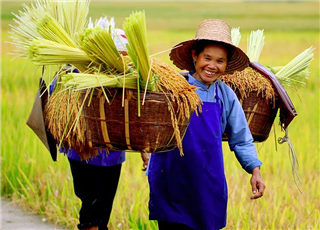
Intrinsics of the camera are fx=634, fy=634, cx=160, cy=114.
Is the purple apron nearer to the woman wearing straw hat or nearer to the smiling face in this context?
the woman wearing straw hat

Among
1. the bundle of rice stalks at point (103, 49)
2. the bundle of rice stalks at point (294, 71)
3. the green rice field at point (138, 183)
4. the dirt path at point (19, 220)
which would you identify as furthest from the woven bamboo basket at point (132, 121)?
the dirt path at point (19, 220)

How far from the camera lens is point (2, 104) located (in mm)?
7309

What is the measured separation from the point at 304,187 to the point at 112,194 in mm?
1925

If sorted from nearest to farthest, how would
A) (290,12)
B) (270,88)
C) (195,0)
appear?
(270,88) → (290,12) → (195,0)

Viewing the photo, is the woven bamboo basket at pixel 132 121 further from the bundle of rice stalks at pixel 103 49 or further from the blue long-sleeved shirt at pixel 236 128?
the blue long-sleeved shirt at pixel 236 128

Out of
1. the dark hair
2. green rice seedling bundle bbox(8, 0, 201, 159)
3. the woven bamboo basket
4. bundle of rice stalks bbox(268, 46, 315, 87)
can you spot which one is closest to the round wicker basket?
bundle of rice stalks bbox(268, 46, 315, 87)

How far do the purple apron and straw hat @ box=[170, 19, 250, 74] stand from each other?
25 centimetres

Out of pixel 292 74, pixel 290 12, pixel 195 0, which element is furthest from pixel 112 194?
pixel 195 0

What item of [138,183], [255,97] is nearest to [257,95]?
[255,97]

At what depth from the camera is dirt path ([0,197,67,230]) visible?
4449 mm

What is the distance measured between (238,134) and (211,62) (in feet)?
1.27

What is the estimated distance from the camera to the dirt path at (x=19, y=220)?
4.45m

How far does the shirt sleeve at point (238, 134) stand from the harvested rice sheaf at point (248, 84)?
0.98 ft

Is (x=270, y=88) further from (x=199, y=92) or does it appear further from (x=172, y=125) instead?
(x=172, y=125)
